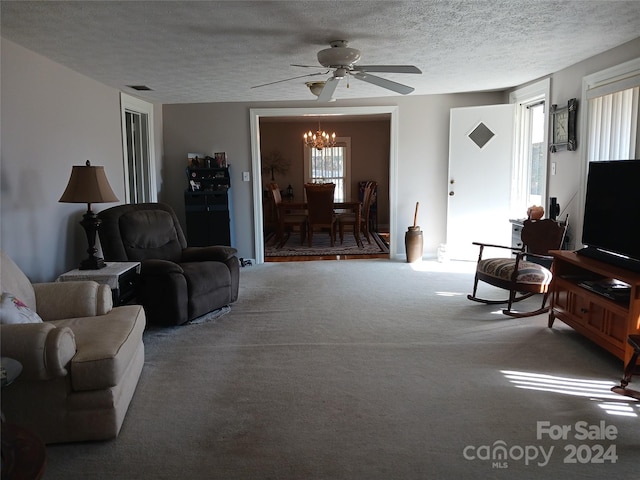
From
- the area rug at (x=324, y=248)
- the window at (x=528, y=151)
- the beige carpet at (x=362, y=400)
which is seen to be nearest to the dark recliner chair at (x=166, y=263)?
the beige carpet at (x=362, y=400)

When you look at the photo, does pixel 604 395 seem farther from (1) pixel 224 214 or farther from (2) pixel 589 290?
(1) pixel 224 214

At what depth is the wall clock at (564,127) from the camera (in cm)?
443

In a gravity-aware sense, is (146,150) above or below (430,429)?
above

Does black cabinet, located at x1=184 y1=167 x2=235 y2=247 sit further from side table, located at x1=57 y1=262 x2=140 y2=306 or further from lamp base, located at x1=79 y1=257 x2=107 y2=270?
lamp base, located at x1=79 y1=257 x2=107 y2=270

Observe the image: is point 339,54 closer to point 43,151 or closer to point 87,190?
point 87,190

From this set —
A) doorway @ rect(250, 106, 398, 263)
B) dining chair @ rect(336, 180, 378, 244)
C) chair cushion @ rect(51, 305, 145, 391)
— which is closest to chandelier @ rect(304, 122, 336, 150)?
dining chair @ rect(336, 180, 378, 244)

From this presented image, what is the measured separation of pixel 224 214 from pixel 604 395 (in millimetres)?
4612

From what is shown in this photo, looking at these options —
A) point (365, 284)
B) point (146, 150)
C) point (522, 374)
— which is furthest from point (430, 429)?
point (146, 150)

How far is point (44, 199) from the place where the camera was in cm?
383

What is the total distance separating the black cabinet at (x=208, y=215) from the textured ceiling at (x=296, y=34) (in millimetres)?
1635

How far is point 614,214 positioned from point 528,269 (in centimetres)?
86

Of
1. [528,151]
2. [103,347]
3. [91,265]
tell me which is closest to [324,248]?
[528,151]

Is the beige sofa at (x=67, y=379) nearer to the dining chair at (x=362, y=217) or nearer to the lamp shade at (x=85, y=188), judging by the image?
the lamp shade at (x=85, y=188)

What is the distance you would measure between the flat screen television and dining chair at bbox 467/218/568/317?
0.44 metres
